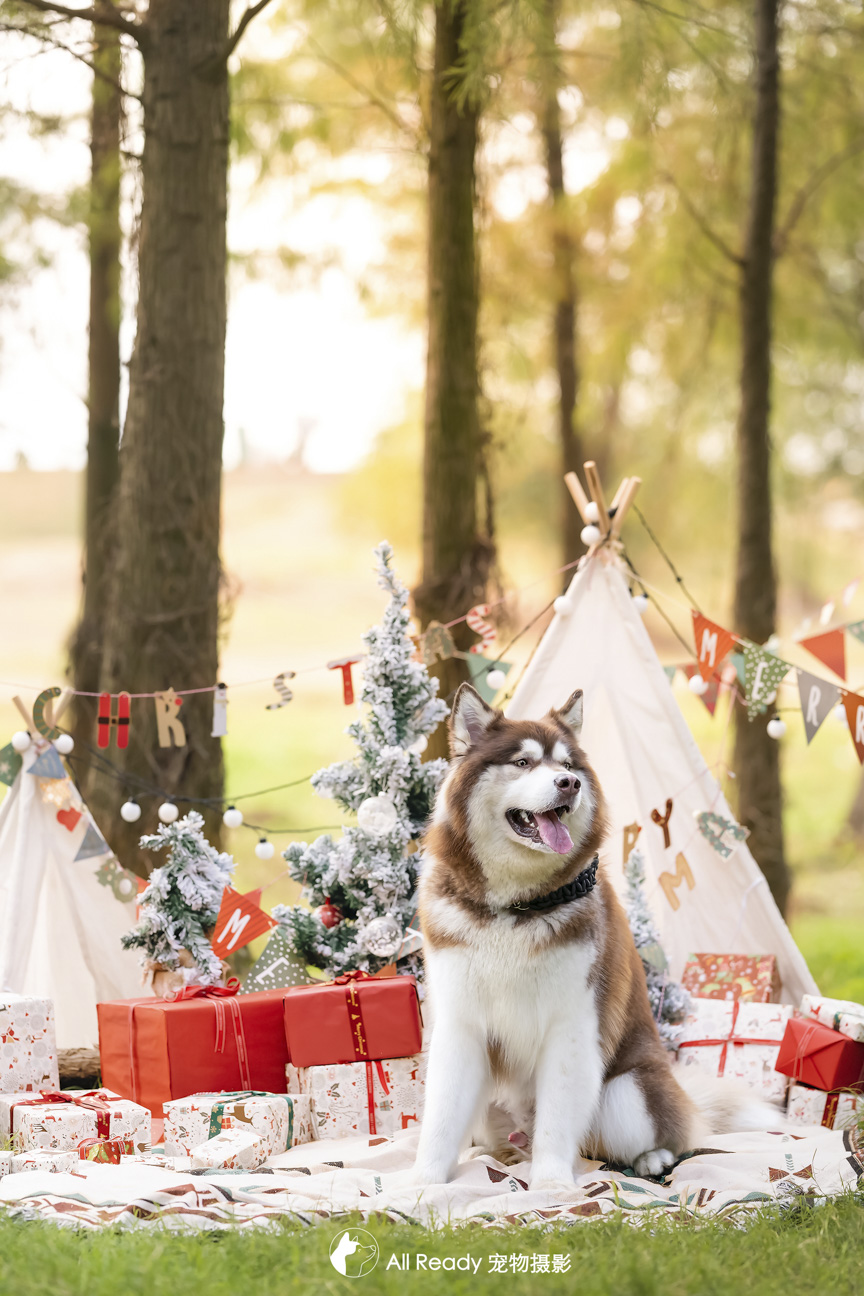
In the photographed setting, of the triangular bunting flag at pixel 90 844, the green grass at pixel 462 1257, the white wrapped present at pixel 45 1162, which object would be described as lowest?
the white wrapped present at pixel 45 1162

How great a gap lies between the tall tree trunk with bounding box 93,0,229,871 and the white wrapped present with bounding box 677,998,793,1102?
204cm

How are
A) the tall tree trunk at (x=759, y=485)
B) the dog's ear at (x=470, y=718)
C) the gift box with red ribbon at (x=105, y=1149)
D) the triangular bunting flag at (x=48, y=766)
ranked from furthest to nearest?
the tall tree trunk at (x=759, y=485)
the triangular bunting flag at (x=48, y=766)
the dog's ear at (x=470, y=718)
the gift box with red ribbon at (x=105, y=1149)

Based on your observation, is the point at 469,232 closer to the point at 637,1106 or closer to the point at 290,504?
the point at 637,1106

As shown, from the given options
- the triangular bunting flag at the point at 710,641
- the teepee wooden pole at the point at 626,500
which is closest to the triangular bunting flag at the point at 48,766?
the teepee wooden pole at the point at 626,500

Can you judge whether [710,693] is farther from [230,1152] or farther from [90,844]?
[230,1152]

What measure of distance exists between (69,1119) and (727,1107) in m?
1.95

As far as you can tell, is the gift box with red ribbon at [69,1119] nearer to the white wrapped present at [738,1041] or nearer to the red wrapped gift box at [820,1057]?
the white wrapped present at [738,1041]

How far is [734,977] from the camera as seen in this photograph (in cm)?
442

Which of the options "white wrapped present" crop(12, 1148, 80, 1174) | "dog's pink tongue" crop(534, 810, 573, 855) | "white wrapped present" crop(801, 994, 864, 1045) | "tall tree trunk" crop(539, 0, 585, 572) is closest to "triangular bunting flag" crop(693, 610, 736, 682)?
"white wrapped present" crop(801, 994, 864, 1045)

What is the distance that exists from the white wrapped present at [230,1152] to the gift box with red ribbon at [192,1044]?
1.18ft

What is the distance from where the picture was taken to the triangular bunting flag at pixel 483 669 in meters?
4.60

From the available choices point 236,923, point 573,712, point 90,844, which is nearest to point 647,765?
point 573,712

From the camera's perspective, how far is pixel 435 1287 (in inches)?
88.5

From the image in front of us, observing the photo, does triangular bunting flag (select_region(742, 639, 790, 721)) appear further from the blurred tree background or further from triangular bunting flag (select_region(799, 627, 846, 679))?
the blurred tree background
